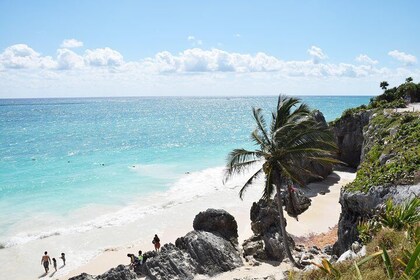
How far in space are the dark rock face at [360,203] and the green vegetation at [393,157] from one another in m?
0.35

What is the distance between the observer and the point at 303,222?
28.5m

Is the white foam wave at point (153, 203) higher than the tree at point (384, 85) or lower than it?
lower

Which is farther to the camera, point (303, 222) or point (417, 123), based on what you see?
point (303, 222)

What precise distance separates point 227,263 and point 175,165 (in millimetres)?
36276

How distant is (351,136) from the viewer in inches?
1613

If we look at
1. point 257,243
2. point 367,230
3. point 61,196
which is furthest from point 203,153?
point 367,230

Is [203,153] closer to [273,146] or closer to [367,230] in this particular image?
[273,146]

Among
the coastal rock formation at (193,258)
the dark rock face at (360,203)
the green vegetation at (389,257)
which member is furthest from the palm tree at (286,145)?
the green vegetation at (389,257)

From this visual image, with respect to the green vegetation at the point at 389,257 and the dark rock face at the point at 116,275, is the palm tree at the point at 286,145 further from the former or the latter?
the dark rock face at the point at 116,275

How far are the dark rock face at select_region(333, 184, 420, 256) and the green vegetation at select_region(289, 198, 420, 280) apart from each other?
2.54 m

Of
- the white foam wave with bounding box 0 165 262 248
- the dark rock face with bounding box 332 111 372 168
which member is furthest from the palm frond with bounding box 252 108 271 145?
the dark rock face with bounding box 332 111 372 168

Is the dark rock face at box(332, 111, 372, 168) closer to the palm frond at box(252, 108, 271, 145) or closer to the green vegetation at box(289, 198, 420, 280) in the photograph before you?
the palm frond at box(252, 108, 271, 145)

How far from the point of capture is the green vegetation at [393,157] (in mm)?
15069

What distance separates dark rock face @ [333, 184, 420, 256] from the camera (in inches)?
552
